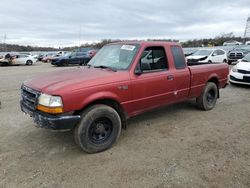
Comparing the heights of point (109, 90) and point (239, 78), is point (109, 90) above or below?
above

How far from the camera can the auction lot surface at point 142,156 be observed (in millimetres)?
3279

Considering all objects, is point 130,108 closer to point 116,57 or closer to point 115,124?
point 115,124

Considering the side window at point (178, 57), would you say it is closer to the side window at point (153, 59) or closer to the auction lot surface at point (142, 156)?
the side window at point (153, 59)

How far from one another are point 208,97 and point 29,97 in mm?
4584

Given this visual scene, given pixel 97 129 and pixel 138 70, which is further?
pixel 138 70

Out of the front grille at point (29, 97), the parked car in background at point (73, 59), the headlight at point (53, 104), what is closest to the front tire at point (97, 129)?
the headlight at point (53, 104)

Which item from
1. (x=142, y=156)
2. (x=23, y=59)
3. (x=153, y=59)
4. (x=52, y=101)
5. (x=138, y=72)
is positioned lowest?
(x=142, y=156)

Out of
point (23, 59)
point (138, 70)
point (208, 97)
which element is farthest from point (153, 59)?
point (23, 59)

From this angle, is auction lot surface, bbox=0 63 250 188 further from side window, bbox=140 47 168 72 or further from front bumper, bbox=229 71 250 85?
front bumper, bbox=229 71 250 85

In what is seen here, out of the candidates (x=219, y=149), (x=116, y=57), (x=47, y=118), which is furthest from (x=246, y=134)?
(x=47, y=118)

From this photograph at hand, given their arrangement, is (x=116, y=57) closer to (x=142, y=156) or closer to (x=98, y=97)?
(x=98, y=97)

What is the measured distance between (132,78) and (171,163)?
1635mm

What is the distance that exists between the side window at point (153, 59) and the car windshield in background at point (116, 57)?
0.82 feet

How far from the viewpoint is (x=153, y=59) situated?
4949 millimetres
